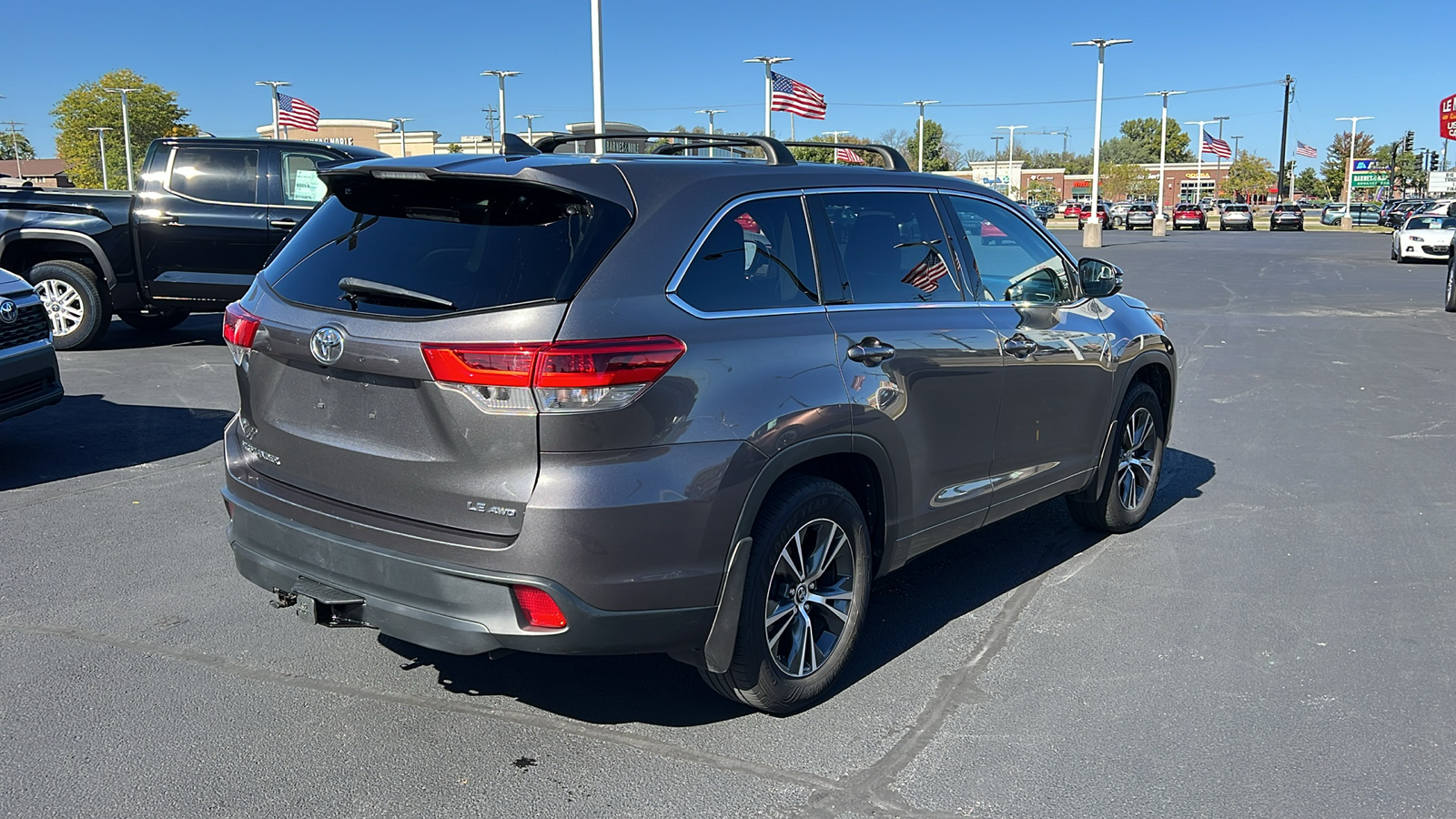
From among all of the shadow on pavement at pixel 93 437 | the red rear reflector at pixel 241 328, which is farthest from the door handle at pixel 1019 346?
the shadow on pavement at pixel 93 437

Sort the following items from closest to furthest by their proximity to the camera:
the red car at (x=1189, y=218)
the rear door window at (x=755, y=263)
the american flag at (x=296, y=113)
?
the rear door window at (x=755, y=263), the american flag at (x=296, y=113), the red car at (x=1189, y=218)

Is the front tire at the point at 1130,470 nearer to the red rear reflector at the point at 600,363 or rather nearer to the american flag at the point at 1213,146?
the red rear reflector at the point at 600,363

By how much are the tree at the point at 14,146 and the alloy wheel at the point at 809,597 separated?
149m

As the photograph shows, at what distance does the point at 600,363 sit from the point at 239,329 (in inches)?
55.1

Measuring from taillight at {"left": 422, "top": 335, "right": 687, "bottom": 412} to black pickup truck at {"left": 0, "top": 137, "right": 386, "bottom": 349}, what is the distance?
9010mm

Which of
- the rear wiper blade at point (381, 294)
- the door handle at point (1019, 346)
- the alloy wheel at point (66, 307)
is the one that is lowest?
the alloy wheel at point (66, 307)

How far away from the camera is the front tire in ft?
18.5

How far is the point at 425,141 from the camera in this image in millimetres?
103500

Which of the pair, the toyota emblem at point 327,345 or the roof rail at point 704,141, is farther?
the roof rail at point 704,141

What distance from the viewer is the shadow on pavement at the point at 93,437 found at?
22.8ft

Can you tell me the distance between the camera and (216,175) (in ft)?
37.8

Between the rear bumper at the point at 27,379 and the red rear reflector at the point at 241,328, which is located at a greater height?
the red rear reflector at the point at 241,328

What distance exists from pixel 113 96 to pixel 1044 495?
9822 centimetres

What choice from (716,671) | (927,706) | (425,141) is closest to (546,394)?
(716,671)
